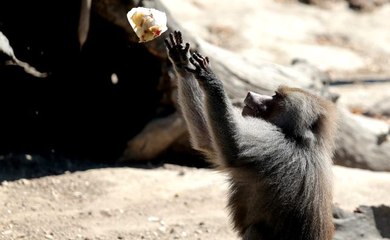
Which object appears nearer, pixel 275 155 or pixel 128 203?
pixel 275 155

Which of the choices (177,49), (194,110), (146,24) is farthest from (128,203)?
(177,49)

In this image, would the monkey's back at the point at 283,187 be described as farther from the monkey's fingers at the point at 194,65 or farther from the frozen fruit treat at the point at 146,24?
the frozen fruit treat at the point at 146,24

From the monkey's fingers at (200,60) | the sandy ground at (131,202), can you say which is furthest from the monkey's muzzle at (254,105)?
the sandy ground at (131,202)

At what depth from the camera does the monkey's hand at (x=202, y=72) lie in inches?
195

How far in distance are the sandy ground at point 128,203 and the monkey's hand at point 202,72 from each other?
5.89ft

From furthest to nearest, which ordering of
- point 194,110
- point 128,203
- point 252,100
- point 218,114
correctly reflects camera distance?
point 128,203 < point 194,110 < point 252,100 < point 218,114

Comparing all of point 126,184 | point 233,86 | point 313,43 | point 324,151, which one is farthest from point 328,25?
point 324,151

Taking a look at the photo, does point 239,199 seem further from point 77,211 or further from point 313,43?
point 313,43

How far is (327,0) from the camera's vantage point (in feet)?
51.7

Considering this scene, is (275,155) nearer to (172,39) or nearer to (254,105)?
(254,105)

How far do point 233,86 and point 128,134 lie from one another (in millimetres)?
1202

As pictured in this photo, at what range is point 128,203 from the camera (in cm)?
688

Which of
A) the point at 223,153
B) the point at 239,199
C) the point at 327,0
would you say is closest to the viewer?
the point at 223,153

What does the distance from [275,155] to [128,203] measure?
223 centimetres
